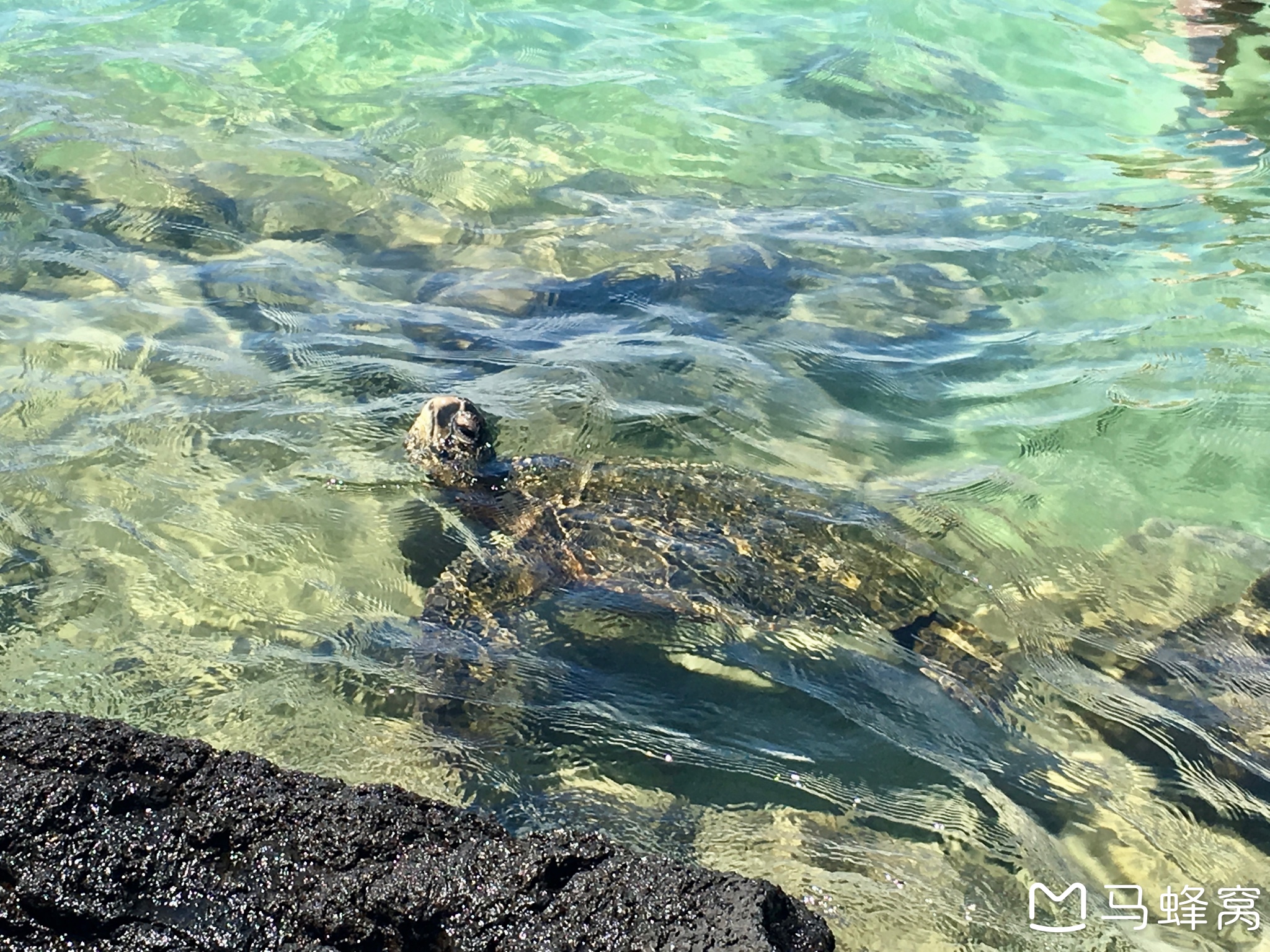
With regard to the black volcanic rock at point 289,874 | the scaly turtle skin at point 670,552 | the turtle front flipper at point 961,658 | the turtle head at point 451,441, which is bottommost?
the turtle front flipper at point 961,658

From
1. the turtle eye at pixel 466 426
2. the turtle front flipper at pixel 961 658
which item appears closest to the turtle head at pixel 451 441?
the turtle eye at pixel 466 426

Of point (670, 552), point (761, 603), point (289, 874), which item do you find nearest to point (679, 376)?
point (670, 552)

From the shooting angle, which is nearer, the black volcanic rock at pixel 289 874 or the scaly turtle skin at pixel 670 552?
the black volcanic rock at pixel 289 874

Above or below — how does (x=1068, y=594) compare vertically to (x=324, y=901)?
below

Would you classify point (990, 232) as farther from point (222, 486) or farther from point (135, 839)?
point (135, 839)

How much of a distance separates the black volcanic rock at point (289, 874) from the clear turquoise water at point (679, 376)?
2.67 feet

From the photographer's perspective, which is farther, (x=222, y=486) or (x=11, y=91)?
(x=11, y=91)

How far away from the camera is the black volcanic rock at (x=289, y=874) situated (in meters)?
2.29

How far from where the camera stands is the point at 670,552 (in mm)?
4488

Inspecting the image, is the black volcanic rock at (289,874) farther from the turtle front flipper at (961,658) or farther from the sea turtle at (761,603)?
the turtle front flipper at (961,658)

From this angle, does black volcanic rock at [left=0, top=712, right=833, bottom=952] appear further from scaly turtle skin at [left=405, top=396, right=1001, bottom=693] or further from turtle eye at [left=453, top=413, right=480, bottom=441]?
turtle eye at [left=453, top=413, right=480, bottom=441]

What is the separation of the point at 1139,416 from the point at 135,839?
5.74m

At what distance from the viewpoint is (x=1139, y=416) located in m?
6.09

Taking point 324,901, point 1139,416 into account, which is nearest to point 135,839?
point 324,901
